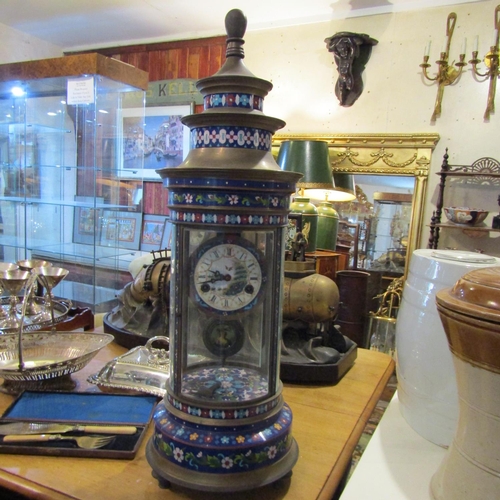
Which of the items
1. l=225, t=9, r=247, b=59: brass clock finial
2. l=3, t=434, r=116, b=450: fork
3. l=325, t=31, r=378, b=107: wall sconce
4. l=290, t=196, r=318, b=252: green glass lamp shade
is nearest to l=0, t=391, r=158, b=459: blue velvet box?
l=3, t=434, r=116, b=450: fork

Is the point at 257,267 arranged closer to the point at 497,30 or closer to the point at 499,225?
the point at 499,225

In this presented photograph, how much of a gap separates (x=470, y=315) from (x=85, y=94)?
2.65 meters

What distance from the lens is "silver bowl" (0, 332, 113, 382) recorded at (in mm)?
1023

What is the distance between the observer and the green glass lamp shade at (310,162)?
2562mm

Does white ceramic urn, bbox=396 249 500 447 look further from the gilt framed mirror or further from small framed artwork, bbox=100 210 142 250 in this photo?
small framed artwork, bbox=100 210 142 250

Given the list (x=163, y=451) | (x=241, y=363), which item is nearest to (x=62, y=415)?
(x=163, y=451)

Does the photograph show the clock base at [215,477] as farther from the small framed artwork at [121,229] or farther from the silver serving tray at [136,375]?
the small framed artwork at [121,229]

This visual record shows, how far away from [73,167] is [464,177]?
7.83ft

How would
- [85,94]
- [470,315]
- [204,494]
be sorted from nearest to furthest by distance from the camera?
1. [470,315]
2. [204,494]
3. [85,94]

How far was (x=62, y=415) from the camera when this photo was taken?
2.93ft

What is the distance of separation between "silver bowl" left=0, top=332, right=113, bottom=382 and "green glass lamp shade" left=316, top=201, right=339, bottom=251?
1.77 m

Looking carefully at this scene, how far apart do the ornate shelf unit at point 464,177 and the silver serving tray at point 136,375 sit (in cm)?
188

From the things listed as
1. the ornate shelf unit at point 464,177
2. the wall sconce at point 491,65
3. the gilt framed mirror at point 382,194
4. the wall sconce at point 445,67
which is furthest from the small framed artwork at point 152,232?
the wall sconce at point 491,65

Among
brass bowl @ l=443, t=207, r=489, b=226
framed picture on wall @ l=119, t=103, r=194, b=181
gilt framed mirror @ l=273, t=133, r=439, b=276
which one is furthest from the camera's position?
framed picture on wall @ l=119, t=103, r=194, b=181
